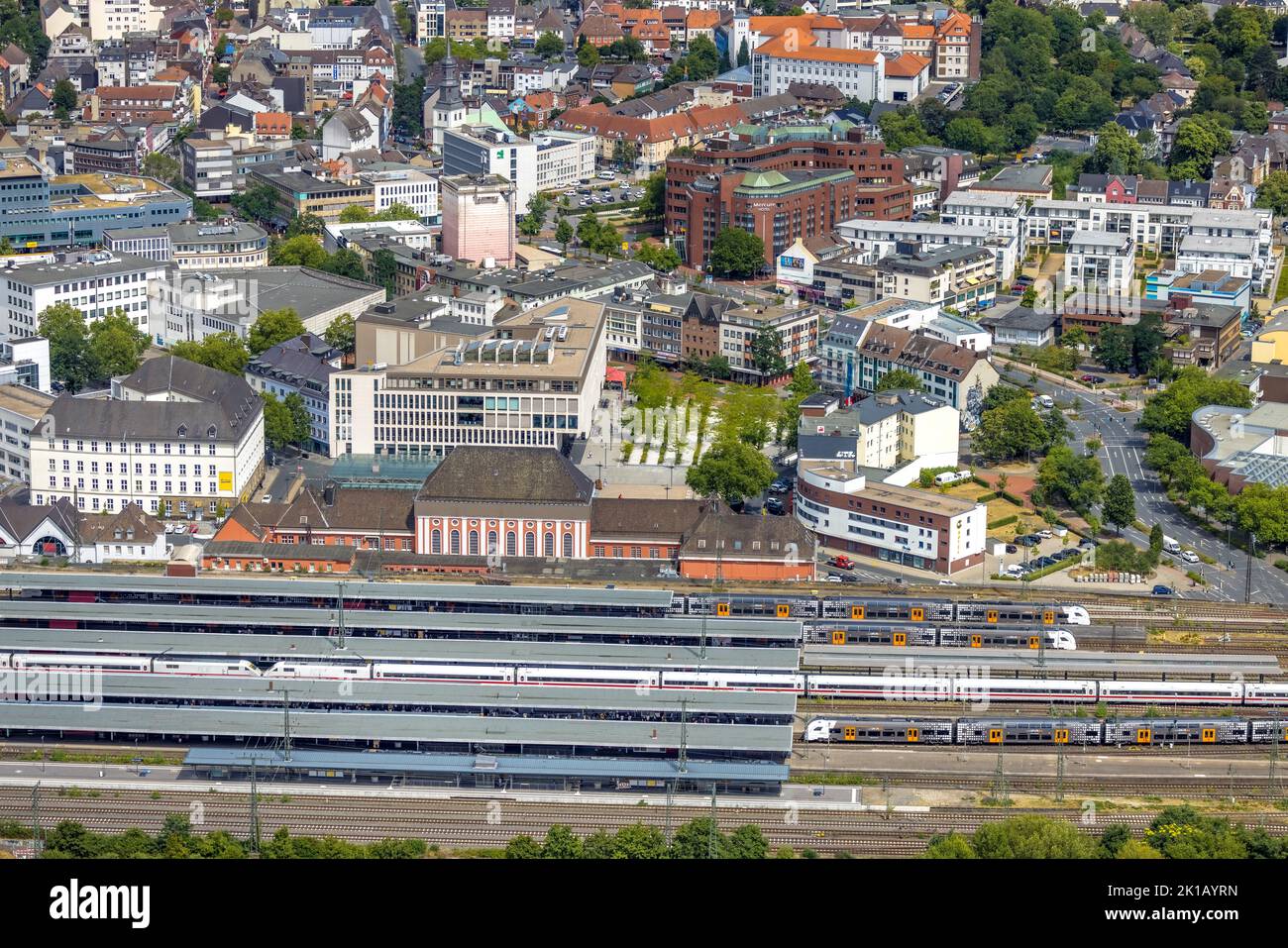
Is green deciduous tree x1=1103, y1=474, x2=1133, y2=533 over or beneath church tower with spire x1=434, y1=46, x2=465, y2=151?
beneath

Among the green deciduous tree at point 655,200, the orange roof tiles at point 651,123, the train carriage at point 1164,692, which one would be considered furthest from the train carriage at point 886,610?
the orange roof tiles at point 651,123

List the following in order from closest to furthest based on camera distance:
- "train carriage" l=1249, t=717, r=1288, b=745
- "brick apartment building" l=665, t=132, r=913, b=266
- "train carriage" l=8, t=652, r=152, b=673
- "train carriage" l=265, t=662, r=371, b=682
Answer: "train carriage" l=1249, t=717, r=1288, b=745 < "train carriage" l=265, t=662, r=371, b=682 < "train carriage" l=8, t=652, r=152, b=673 < "brick apartment building" l=665, t=132, r=913, b=266

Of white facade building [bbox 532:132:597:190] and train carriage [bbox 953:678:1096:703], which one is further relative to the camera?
white facade building [bbox 532:132:597:190]

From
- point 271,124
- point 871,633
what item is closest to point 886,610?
point 871,633

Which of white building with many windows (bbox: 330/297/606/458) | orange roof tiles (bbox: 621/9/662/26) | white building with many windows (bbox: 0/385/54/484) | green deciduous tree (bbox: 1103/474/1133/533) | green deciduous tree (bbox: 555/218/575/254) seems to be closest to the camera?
green deciduous tree (bbox: 1103/474/1133/533)

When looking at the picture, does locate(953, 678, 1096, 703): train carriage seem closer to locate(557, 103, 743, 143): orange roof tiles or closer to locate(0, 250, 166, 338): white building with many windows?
locate(0, 250, 166, 338): white building with many windows

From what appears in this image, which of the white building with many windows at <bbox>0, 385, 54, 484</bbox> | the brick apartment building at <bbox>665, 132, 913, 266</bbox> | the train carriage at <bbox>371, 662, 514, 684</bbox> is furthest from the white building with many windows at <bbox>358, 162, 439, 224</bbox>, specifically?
the train carriage at <bbox>371, 662, 514, 684</bbox>

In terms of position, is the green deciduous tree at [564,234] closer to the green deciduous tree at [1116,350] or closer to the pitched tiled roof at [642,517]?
the green deciduous tree at [1116,350]
